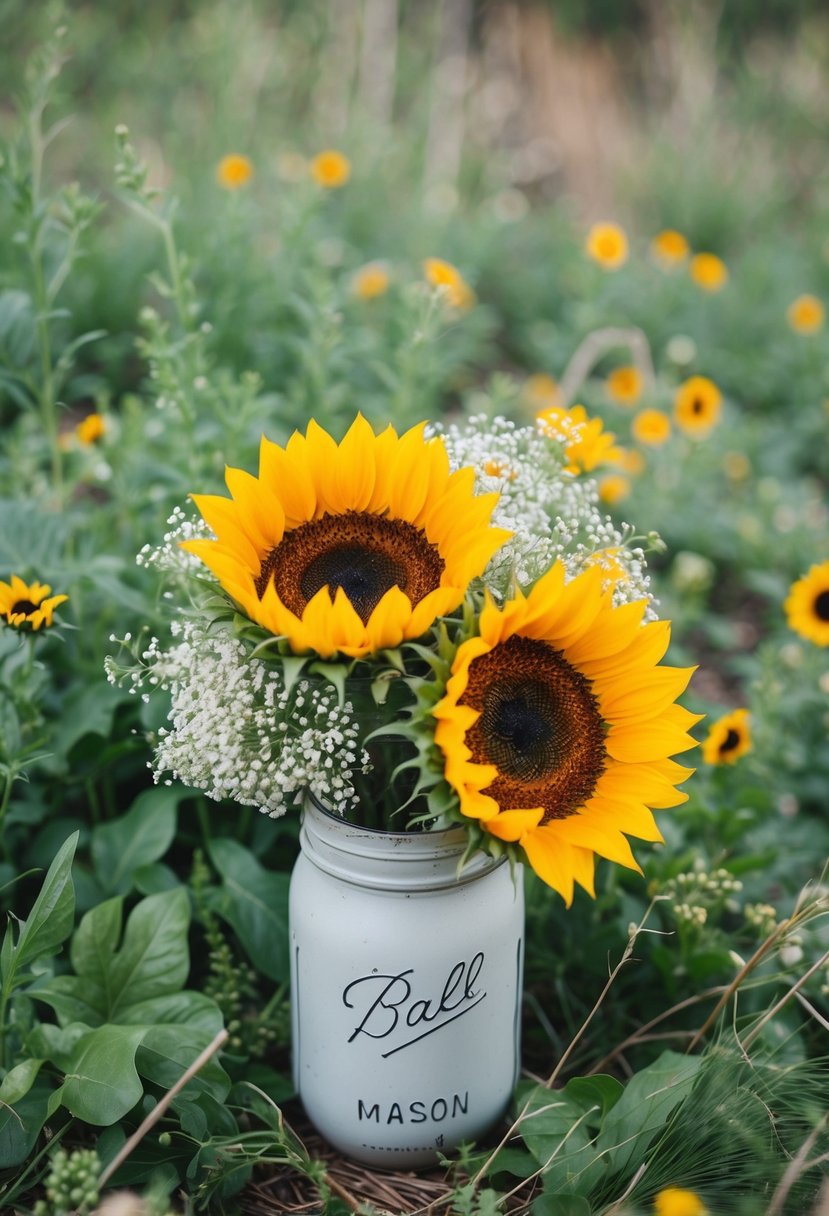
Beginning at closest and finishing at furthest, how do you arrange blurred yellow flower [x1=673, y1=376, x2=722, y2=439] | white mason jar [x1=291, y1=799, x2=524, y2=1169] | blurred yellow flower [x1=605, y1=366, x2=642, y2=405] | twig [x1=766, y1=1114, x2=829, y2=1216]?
twig [x1=766, y1=1114, x2=829, y2=1216]
white mason jar [x1=291, y1=799, x2=524, y2=1169]
blurred yellow flower [x1=673, y1=376, x2=722, y2=439]
blurred yellow flower [x1=605, y1=366, x2=642, y2=405]

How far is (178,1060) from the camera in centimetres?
133

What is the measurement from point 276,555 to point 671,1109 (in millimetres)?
776

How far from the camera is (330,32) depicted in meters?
5.59

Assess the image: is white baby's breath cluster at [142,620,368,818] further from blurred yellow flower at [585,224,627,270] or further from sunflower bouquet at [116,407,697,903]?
blurred yellow flower at [585,224,627,270]

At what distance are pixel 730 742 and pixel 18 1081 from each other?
1.07 meters

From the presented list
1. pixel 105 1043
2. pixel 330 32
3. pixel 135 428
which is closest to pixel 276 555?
pixel 105 1043

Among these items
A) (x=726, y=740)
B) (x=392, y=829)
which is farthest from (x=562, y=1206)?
(x=726, y=740)

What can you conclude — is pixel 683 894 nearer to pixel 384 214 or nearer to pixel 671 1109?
pixel 671 1109

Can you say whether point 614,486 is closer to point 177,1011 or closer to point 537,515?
point 537,515

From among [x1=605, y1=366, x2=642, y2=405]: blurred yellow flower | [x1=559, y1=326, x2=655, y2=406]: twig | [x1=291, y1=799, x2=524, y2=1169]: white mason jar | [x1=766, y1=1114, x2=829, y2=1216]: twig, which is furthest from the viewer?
[x1=605, y1=366, x2=642, y2=405]: blurred yellow flower

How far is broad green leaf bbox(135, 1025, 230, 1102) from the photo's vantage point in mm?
1321

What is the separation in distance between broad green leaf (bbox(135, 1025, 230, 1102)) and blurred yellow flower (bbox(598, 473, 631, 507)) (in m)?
1.10

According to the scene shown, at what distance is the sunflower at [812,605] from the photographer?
208cm

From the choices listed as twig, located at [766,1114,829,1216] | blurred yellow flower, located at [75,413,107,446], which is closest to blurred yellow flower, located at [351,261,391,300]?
blurred yellow flower, located at [75,413,107,446]
